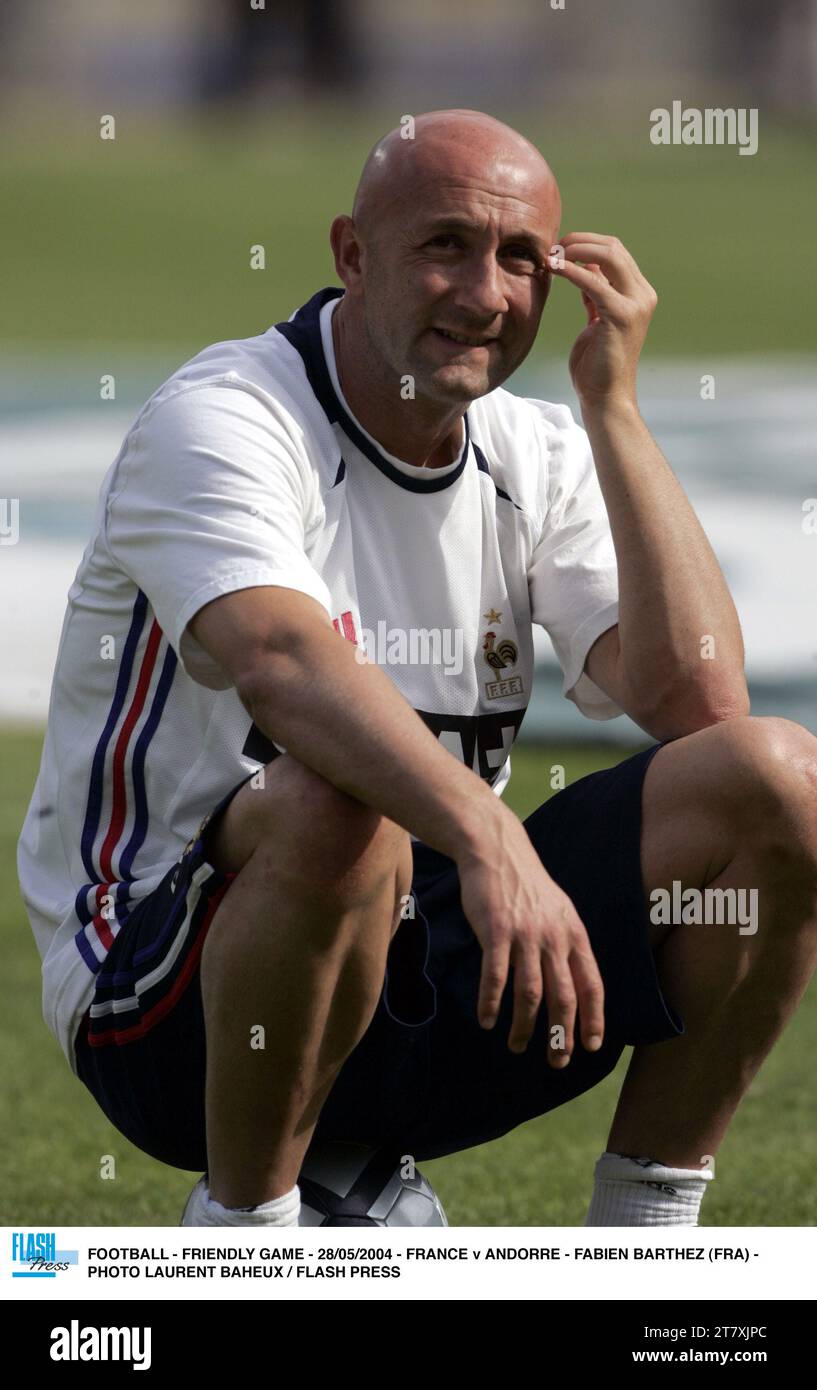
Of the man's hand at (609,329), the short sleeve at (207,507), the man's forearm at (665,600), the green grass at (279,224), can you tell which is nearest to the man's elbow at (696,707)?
the man's forearm at (665,600)

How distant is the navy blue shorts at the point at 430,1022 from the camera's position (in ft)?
7.17

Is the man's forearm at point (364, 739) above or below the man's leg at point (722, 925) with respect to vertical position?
above

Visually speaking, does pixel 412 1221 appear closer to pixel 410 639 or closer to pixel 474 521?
pixel 410 639

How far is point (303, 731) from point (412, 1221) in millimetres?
668

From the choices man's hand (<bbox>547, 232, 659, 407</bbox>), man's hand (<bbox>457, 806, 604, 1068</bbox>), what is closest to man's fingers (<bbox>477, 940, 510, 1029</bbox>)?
man's hand (<bbox>457, 806, 604, 1068</bbox>)

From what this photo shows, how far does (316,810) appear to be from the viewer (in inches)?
76.6

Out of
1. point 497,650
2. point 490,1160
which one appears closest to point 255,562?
point 497,650

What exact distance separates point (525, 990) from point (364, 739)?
28 centimetres

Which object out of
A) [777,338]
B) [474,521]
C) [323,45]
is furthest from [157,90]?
[474,521]

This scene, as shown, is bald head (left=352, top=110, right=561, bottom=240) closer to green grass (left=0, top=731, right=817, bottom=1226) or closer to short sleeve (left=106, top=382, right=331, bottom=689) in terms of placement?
short sleeve (left=106, top=382, right=331, bottom=689)

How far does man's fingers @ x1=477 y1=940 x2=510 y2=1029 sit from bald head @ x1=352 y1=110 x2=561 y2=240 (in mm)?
905

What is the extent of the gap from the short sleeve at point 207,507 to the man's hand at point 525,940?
0.35 m

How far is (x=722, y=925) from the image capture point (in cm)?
216
